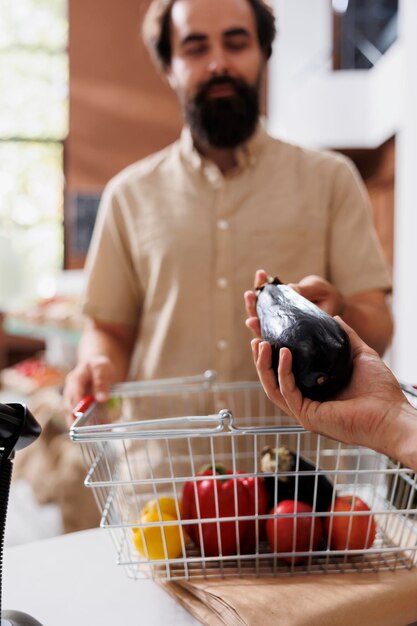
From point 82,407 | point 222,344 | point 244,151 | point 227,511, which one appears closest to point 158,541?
point 227,511

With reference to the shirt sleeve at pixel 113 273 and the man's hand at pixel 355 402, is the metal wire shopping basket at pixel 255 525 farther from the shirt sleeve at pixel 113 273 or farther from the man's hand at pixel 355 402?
the shirt sleeve at pixel 113 273

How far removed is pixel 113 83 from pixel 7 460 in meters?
6.13

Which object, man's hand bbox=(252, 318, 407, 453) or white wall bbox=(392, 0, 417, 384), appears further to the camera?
white wall bbox=(392, 0, 417, 384)

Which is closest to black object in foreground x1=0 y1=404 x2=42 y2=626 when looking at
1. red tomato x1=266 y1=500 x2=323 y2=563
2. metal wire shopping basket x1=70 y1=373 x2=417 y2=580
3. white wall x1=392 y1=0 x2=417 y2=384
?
metal wire shopping basket x1=70 y1=373 x2=417 y2=580

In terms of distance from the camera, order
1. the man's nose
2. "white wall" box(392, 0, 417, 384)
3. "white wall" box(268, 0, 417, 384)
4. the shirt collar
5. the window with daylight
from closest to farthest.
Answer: the man's nose → the shirt collar → "white wall" box(392, 0, 417, 384) → "white wall" box(268, 0, 417, 384) → the window with daylight

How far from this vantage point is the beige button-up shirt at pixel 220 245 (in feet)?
4.41

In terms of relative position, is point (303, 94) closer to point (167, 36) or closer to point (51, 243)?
point (51, 243)

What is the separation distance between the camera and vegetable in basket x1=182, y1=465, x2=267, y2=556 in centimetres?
76

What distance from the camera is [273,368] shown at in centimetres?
68

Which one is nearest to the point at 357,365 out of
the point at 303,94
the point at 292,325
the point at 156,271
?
the point at 292,325

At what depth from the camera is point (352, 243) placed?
1327 millimetres

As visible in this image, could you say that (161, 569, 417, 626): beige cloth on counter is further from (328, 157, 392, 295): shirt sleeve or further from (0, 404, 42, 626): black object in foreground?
(328, 157, 392, 295): shirt sleeve

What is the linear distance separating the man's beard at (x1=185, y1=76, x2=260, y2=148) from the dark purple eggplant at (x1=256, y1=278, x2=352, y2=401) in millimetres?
713

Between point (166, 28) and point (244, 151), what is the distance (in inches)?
12.0
